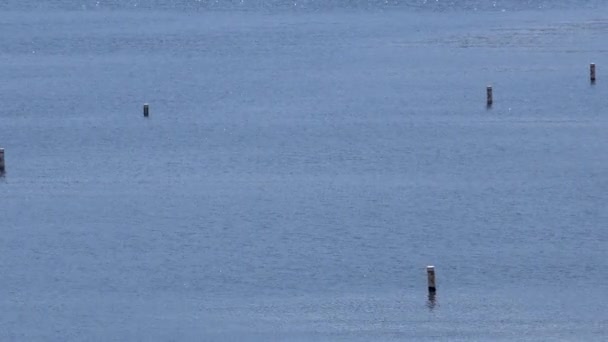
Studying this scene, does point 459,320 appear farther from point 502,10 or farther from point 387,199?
point 502,10

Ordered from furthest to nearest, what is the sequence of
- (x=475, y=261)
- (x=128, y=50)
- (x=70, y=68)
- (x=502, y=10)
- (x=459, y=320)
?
(x=502, y=10) → (x=128, y=50) → (x=70, y=68) → (x=475, y=261) → (x=459, y=320)

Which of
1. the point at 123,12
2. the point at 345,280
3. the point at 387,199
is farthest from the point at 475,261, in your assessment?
the point at 123,12

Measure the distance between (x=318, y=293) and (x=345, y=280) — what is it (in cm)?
174

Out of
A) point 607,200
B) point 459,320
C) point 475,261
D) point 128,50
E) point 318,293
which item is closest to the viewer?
point 459,320

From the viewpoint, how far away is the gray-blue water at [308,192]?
47.8 m

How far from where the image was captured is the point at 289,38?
128250 millimetres

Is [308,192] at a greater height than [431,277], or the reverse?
[431,277]

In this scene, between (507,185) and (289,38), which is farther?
(289,38)

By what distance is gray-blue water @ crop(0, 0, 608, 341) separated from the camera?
47.8 metres

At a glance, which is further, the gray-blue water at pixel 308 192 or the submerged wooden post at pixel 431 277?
the submerged wooden post at pixel 431 277

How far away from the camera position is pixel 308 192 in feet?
211

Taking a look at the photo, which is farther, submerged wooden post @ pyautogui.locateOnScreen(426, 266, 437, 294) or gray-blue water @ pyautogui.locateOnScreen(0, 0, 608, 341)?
submerged wooden post @ pyautogui.locateOnScreen(426, 266, 437, 294)

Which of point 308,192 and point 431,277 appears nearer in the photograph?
point 431,277

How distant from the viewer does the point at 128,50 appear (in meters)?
120
